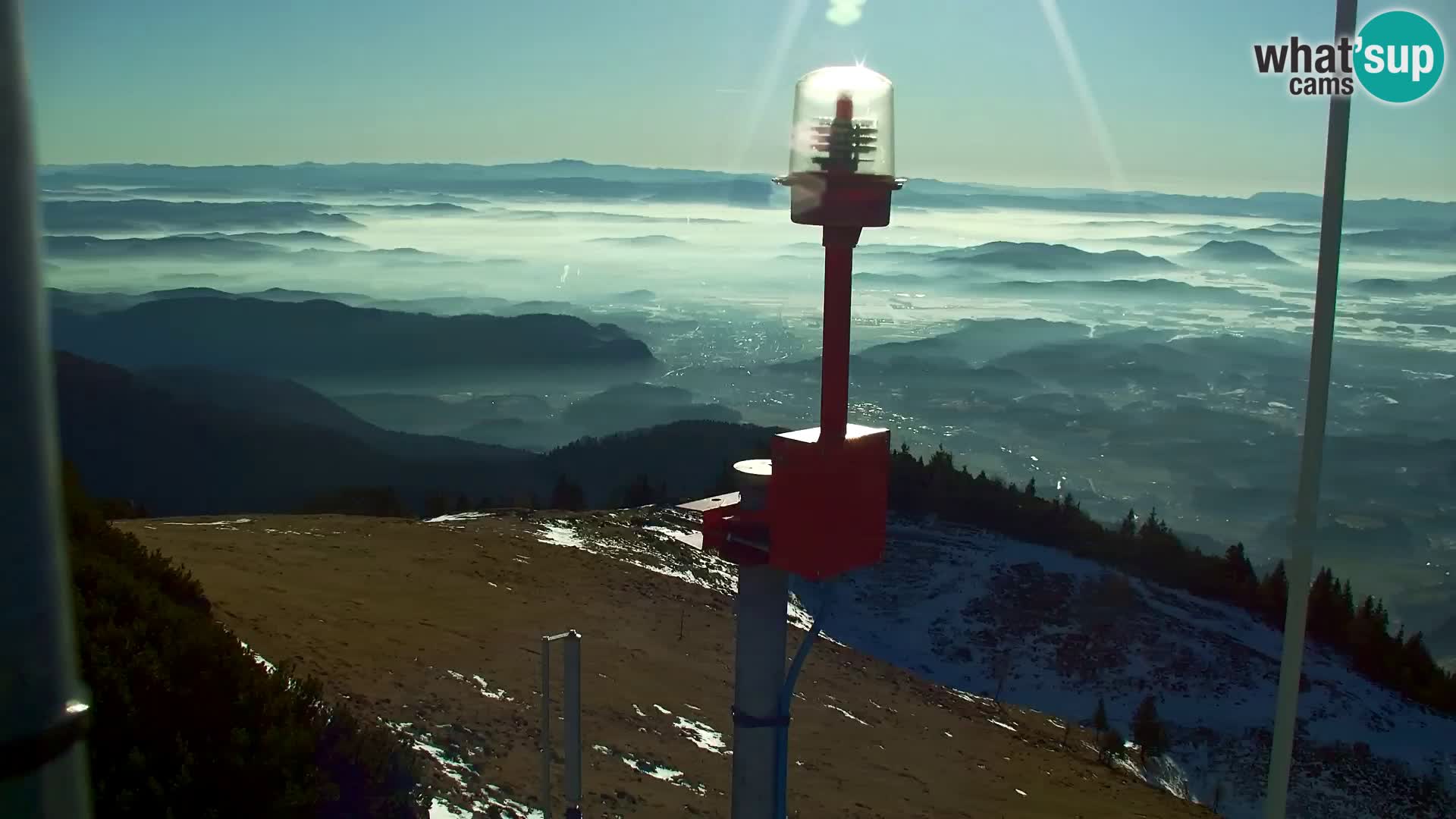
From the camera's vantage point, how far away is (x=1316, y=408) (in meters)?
4.90

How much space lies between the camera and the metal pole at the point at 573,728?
170 inches

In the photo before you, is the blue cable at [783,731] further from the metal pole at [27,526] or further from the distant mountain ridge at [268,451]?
the distant mountain ridge at [268,451]

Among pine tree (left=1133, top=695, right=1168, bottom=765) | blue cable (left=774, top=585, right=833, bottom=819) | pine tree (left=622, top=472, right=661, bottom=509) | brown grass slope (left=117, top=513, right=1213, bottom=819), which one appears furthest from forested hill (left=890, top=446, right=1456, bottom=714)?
blue cable (left=774, top=585, right=833, bottom=819)

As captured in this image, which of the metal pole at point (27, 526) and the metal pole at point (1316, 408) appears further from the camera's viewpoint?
the metal pole at point (1316, 408)

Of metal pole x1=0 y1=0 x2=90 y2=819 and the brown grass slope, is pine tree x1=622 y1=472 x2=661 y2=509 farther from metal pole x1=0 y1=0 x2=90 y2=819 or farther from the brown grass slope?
metal pole x1=0 y1=0 x2=90 y2=819

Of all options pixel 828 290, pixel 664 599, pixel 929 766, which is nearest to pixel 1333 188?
pixel 828 290

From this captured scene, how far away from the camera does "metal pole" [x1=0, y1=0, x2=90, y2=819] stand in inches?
48.6

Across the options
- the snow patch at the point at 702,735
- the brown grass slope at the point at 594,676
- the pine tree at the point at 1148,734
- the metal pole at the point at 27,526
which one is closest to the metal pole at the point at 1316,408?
the metal pole at the point at 27,526

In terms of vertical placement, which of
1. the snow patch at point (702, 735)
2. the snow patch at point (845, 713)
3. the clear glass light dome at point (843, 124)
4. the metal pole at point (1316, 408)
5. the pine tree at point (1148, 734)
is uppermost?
the clear glass light dome at point (843, 124)

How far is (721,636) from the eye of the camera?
20.7 meters

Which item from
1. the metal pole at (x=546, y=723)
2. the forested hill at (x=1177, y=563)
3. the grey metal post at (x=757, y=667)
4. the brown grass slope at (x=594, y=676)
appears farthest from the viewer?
the forested hill at (x=1177, y=563)

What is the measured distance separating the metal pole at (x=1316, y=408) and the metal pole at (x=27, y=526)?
475cm

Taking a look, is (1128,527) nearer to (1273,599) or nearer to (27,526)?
(1273,599)

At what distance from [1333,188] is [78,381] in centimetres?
9494
